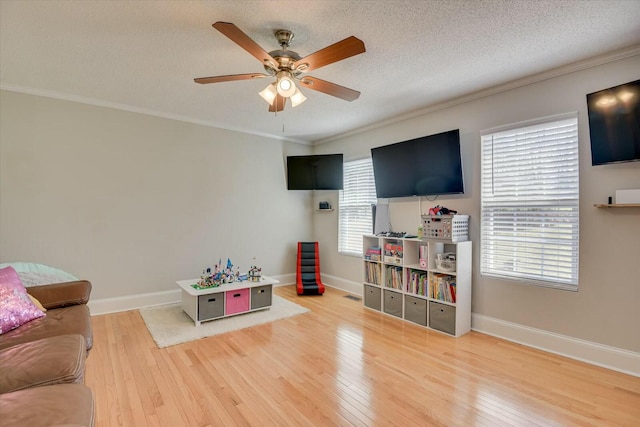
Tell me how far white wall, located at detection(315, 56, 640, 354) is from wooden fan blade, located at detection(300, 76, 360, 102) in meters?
1.65

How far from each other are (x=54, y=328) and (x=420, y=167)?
12.0 ft

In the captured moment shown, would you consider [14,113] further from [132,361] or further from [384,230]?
[384,230]

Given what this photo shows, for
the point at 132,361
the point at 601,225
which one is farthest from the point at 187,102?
the point at 601,225

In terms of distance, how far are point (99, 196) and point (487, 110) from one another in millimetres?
4608

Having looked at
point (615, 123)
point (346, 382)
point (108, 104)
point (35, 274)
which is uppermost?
point (108, 104)

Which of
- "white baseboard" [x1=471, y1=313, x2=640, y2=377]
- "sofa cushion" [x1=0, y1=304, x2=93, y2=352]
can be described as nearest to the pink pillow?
"sofa cushion" [x1=0, y1=304, x2=93, y2=352]

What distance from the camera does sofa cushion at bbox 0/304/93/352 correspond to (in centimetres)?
188

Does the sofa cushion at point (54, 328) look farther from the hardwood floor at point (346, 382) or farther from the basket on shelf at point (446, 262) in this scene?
the basket on shelf at point (446, 262)

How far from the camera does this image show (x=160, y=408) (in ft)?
6.48

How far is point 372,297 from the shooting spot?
3.99 meters

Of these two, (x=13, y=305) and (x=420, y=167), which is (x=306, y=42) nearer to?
(x=420, y=167)

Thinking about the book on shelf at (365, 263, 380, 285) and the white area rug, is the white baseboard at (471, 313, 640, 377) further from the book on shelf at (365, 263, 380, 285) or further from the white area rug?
the white area rug

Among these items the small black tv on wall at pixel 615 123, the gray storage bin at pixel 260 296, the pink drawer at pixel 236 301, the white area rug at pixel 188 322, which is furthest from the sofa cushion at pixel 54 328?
the small black tv on wall at pixel 615 123

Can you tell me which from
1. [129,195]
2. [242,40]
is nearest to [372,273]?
[242,40]
